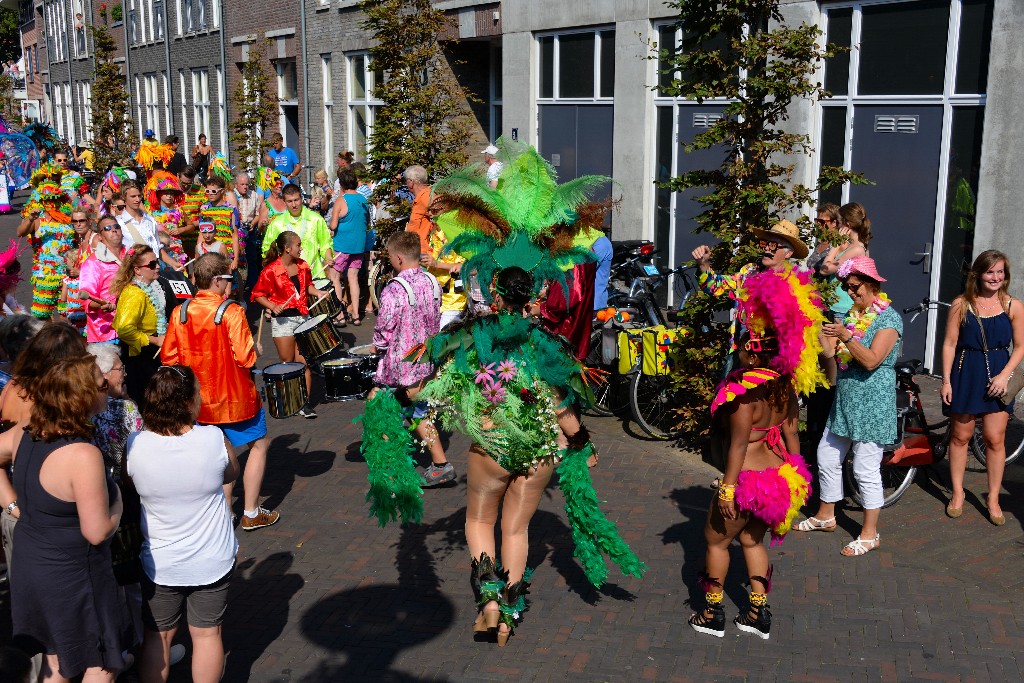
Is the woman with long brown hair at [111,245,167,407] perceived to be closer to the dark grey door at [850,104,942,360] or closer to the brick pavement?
the brick pavement

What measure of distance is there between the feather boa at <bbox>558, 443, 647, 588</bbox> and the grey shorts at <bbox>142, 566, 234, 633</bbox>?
5.84 ft

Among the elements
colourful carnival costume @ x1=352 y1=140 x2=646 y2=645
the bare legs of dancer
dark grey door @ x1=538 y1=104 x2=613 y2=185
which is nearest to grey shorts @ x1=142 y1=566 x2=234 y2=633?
colourful carnival costume @ x1=352 y1=140 x2=646 y2=645

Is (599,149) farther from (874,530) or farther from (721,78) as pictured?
(874,530)

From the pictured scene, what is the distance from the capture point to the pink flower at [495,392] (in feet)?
16.2

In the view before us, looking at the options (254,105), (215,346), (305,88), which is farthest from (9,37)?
(215,346)

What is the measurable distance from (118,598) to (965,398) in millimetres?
5325

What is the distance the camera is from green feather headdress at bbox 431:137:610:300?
4941 millimetres

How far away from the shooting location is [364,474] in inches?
312

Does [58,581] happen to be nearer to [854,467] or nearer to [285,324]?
[854,467]

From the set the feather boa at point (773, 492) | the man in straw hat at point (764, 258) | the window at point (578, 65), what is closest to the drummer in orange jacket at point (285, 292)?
the man in straw hat at point (764, 258)

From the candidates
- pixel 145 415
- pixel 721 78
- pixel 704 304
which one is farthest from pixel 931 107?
pixel 145 415

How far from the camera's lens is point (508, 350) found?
16.3 feet

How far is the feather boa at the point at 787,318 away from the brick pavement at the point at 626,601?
1.40m

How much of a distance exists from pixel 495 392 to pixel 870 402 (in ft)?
8.57
